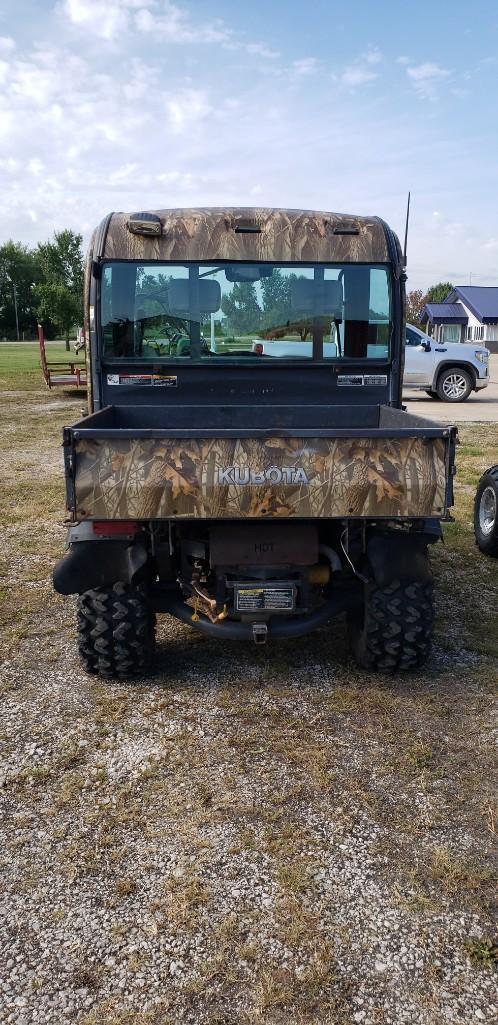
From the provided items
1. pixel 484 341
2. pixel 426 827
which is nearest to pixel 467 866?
pixel 426 827

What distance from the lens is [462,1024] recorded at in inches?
86.7

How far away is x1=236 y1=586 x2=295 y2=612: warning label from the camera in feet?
13.2

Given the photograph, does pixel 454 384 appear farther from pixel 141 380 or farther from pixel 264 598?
pixel 264 598

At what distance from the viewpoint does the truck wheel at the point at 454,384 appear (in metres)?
18.8

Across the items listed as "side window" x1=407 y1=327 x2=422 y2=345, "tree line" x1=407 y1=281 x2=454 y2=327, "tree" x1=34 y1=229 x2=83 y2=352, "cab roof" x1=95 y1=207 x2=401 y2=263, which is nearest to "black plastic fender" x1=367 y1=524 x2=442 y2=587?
"cab roof" x1=95 y1=207 x2=401 y2=263

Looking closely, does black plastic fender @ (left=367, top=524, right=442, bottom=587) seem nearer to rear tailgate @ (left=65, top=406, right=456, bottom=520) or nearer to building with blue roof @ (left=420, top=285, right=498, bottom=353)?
rear tailgate @ (left=65, top=406, right=456, bottom=520)

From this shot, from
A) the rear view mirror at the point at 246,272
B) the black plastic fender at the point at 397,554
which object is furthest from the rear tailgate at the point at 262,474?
the rear view mirror at the point at 246,272

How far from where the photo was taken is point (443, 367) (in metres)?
18.7

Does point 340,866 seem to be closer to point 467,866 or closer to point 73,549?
point 467,866

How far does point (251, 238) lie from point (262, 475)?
2567 mm

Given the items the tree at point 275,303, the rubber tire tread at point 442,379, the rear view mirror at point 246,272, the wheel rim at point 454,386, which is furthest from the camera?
the wheel rim at point 454,386

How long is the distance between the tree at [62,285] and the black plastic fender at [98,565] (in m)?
38.8

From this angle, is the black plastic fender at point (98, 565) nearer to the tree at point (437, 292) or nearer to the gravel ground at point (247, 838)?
the gravel ground at point (247, 838)

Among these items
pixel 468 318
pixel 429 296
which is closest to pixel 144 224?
pixel 468 318
